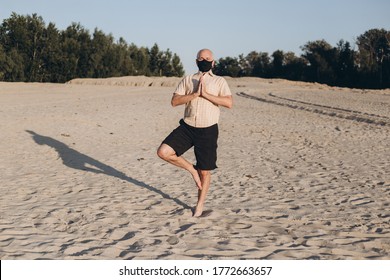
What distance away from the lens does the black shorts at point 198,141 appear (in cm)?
505

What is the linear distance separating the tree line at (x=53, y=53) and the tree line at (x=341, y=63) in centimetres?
2168

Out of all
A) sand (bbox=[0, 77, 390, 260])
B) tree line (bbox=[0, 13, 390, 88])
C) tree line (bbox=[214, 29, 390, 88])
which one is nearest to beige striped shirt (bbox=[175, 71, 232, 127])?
sand (bbox=[0, 77, 390, 260])

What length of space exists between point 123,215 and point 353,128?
1132cm

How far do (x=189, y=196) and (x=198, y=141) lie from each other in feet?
5.00

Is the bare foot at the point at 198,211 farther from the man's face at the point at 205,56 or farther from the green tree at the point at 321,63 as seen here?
the green tree at the point at 321,63

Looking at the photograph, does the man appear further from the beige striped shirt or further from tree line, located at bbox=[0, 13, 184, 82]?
tree line, located at bbox=[0, 13, 184, 82]

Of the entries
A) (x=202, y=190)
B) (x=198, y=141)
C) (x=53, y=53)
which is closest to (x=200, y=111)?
(x=198, y=141)

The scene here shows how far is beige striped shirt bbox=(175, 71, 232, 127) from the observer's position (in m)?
4.91

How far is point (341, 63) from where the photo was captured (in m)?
53.7

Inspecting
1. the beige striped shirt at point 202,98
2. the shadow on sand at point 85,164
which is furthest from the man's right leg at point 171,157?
the shadow on sand at point 85,164

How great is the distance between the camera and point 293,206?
5.83m

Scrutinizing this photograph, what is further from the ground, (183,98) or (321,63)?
(321,63)

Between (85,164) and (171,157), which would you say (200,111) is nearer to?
(171,157)

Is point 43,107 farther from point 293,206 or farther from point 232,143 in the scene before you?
point 293,206
